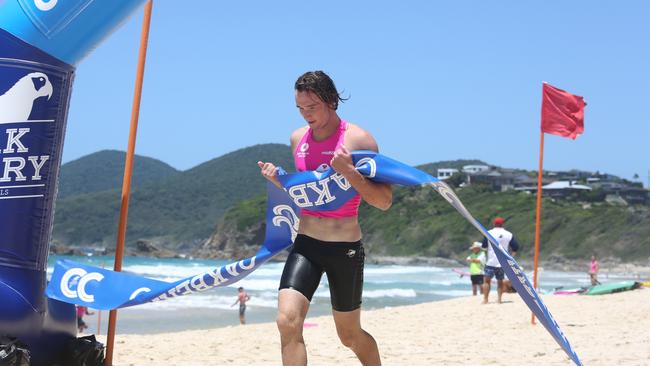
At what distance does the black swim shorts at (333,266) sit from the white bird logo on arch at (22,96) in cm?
186

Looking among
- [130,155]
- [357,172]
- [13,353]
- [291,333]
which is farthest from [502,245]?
[13,353]

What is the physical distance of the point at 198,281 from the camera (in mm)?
5078

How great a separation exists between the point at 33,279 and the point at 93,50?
152cm

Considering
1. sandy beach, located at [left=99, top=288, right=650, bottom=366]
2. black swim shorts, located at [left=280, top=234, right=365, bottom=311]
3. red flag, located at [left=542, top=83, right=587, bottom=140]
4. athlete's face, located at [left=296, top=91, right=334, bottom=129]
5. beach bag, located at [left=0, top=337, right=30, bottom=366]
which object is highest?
red flag, located at [left=542, top=83, right=587, bottom=140]

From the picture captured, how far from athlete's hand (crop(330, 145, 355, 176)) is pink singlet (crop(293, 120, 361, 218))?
0.76 feet

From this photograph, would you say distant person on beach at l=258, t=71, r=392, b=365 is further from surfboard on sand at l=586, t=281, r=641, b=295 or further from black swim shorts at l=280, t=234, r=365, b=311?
surfboard on sand at l=586, t=281, r=641, b=295

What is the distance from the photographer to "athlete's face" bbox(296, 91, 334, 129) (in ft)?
14.7

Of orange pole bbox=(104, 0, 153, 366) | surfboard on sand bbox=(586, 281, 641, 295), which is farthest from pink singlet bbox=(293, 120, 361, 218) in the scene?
surfboard on sand bbox=(586, 281, 641, 295)

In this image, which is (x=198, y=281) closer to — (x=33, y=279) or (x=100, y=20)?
(x=33, y=279)

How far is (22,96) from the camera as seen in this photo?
15.7 ft

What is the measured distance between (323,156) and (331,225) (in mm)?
407

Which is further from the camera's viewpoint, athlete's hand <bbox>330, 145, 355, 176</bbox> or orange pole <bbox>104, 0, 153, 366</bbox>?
orange pole <bbox>104, 0, 153, 366</bbox>

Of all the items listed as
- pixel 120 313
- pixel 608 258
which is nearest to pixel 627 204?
pixel 608 258

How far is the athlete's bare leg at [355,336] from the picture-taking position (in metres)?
4.58
